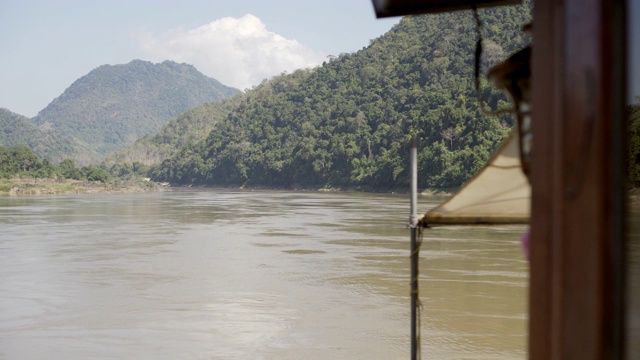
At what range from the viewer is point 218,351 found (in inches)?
267

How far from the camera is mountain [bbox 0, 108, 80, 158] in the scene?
124m

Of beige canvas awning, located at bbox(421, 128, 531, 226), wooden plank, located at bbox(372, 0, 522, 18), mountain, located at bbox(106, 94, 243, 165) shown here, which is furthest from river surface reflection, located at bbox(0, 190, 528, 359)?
mountain, located at bbox(106, 94, 243, 165)

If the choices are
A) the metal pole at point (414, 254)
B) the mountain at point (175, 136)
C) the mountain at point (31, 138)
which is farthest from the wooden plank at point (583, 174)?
the mountain at point (31, 138)

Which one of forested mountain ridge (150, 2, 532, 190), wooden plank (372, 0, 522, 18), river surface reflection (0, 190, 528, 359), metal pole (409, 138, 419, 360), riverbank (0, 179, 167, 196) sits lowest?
river surface reflection (0, 190, 528, 359)

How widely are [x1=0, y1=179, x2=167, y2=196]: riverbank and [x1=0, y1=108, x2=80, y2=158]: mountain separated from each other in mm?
66365

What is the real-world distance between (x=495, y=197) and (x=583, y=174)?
1385mm

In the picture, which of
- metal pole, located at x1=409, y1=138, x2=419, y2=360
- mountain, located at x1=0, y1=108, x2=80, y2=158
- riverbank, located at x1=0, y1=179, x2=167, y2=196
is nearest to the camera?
metal pole, located at x1=409, y1=138, x2=419, y2=360

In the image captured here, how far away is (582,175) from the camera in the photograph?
2.61 feet

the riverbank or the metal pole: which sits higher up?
the metal pole

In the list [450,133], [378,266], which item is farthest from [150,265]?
[450,133]

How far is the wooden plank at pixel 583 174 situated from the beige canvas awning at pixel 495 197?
1.08m

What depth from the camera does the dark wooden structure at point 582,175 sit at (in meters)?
0.78

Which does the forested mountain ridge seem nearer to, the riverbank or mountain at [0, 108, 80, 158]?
the riverbank

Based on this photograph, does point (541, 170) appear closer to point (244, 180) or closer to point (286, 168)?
point (286, 168)
